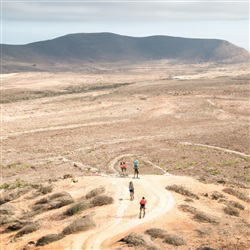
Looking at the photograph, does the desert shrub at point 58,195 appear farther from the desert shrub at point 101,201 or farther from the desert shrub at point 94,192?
the desert shrub at point 101,201

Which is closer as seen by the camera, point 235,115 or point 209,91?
point 235,115

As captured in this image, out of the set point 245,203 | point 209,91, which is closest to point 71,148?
point 245,203

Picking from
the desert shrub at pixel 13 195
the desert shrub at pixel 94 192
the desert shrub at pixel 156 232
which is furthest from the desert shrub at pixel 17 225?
the desert shrub at pixel 156 232

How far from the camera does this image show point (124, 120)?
231ft

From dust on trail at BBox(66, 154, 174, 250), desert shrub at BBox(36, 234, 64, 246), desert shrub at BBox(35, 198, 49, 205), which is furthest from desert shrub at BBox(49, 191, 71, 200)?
desert shrub at BBox(36, 234, 64, 246)

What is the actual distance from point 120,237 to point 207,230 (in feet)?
14.9

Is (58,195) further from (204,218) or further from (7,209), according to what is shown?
(204,218)

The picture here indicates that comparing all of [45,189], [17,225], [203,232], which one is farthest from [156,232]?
[45,189]

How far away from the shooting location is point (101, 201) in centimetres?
2628

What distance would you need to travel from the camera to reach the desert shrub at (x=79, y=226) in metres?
22.6

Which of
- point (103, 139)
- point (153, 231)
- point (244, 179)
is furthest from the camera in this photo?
point (103, 139)

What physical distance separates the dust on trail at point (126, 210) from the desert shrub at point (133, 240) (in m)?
1.36

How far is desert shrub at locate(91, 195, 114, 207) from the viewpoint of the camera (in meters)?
26.2

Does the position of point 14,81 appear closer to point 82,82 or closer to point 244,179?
point 82,82
